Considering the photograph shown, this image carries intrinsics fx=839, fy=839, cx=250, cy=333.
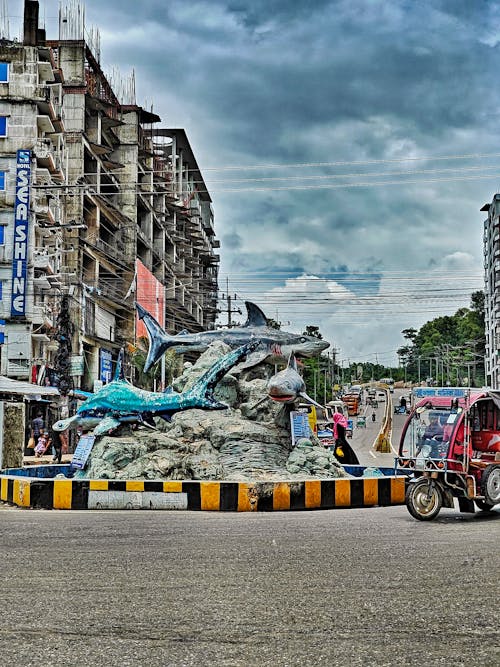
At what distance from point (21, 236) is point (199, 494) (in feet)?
87.8

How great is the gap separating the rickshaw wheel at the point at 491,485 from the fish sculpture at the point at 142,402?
6508 mm

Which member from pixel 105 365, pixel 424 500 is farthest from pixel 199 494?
pixel 105 365

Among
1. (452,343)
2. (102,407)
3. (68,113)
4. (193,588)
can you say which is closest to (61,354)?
(68,113)

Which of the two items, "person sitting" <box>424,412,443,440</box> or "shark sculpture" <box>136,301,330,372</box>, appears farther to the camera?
"shark sculpture" <box>136,301,330,372</box>

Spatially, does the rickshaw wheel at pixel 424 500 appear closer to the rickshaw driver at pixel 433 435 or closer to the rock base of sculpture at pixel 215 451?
the rickshaw driver at pixel 433 435

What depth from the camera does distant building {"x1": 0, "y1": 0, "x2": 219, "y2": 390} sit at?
39.2 metres

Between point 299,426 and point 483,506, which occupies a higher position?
point 299,426

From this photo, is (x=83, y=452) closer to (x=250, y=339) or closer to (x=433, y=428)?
(x=250, y=339)

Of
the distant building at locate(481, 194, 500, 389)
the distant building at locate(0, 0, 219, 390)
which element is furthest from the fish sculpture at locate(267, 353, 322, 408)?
the distant building at locate(481, 194, 500, 389)

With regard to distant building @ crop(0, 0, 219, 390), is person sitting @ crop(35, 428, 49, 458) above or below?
below

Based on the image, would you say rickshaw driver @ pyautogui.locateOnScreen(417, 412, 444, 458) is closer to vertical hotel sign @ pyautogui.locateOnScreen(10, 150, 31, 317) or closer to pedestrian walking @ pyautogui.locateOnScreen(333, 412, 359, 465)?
pedestrian walking @ pyautogui.locateOnScreen(333, 412, 359, 465)

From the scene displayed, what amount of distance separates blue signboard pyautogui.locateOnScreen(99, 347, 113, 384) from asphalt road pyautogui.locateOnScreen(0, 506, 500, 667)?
136 feet

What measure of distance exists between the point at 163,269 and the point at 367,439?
25.9 metres

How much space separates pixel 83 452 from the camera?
16.5m
